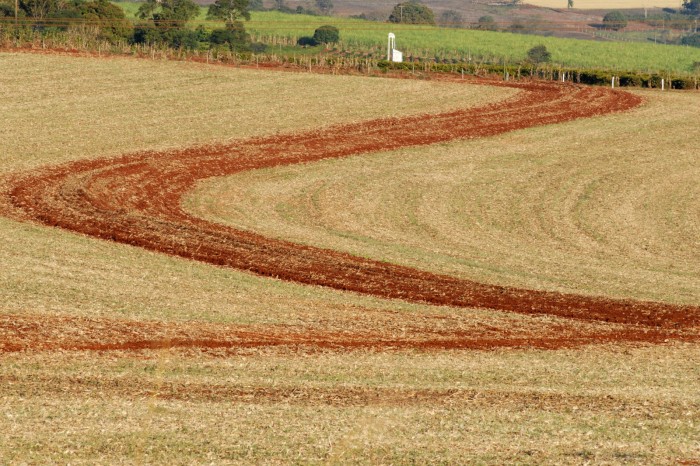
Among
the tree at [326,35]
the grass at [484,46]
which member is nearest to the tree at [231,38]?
the grass at [484,46]

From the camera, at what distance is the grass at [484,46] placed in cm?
13962

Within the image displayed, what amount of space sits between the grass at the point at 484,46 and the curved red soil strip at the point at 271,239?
6604 cm

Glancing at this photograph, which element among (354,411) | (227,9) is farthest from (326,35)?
(354,411)

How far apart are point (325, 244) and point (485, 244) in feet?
19.6

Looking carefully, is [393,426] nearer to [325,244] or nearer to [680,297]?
[680,297]

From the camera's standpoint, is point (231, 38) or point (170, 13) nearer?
point (231, 38)

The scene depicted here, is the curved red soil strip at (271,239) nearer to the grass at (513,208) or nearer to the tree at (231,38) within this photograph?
the grass at (513,208)

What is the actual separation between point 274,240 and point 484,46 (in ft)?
394

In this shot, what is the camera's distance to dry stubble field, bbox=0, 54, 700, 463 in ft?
57.4

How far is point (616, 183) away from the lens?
53.4 m

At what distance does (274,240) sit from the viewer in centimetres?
3838

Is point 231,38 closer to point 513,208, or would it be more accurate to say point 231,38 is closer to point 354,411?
point 513,208

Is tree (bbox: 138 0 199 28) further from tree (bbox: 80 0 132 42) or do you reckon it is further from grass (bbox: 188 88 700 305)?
grass (bbox: 188 88 700 305)

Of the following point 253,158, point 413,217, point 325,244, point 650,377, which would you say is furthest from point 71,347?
point 253,158
